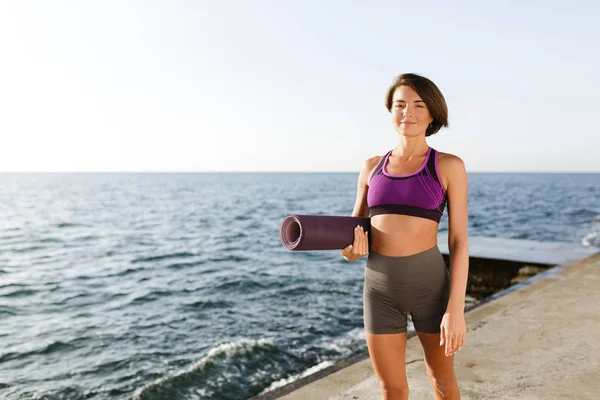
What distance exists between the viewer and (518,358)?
4742 millimetres

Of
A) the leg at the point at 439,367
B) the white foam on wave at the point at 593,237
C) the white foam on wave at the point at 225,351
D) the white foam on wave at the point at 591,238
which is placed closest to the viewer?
the leg at the point at 439,367

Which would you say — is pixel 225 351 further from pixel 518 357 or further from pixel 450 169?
pixel 450 169

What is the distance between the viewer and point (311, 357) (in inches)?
334

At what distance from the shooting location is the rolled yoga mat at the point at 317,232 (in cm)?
224

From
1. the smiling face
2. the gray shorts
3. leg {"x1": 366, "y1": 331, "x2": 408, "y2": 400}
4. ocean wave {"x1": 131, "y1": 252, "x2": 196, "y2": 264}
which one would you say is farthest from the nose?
ocean wave {"x1": 131, "y1": 252, "x2": 196, "y2": 264}

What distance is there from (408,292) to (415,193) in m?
0.48

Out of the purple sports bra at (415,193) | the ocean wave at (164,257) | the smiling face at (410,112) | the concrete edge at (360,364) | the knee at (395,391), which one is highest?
the smiling face at (410,112)

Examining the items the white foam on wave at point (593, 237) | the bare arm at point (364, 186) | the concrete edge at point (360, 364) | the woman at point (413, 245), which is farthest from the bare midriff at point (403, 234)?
the white foam on wave at point (593, 237)

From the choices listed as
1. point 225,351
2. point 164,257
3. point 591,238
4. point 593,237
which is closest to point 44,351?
point 225,351

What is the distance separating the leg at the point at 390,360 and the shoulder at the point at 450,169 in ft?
2.61

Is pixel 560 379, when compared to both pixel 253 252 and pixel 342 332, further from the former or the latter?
pixel 253 252

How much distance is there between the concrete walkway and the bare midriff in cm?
199

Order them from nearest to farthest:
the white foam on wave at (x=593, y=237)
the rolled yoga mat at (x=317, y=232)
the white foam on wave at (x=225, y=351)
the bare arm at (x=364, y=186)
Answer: the rolled yoga mat at (x=317, y=232) → the bare arm at (x=364, y=186) → the white foam on wave at (x=225, y=351) → the white foam on wave at (x=593, y=237)

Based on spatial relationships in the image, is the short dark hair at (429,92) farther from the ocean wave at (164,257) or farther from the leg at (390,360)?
the ocean wave at (164,257)
